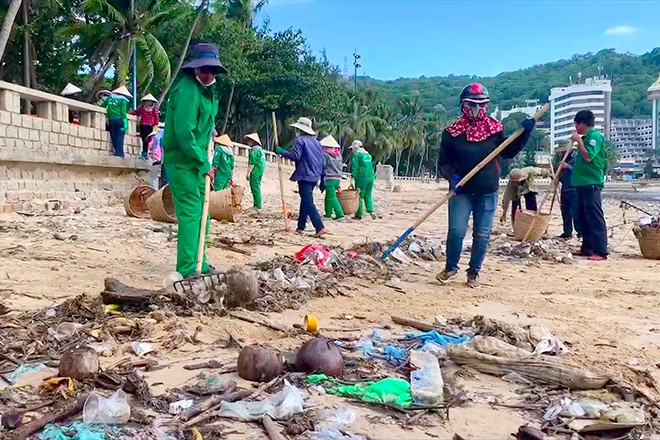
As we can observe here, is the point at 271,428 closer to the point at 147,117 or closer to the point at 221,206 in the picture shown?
the point at 221,206

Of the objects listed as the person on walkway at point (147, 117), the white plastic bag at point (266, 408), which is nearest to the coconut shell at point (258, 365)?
the white plastic bag at point (266, 408)

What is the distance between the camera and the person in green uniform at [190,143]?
4867 millimetres

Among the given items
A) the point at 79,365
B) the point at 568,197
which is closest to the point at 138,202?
the point at 568,197

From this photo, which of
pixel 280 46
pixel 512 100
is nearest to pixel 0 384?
pixel 280 46

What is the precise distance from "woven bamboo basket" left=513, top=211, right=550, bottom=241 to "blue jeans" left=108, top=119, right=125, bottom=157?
26.8ft

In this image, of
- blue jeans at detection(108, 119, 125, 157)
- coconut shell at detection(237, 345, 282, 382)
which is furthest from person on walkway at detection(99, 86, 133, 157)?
coconut shell at detection(237, 345, 282, 382)

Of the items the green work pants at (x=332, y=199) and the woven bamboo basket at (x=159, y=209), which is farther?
the green work pants at (x=332, y=199)

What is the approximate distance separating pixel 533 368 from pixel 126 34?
75.7ft

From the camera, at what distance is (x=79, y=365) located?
294 cm

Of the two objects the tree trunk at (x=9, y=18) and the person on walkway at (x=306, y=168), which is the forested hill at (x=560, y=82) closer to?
the tree trunk at (x=9, y=18)

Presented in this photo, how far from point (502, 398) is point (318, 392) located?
85cm

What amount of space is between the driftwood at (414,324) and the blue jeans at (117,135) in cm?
1024

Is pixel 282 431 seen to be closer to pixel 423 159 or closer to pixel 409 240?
pixel 409 240

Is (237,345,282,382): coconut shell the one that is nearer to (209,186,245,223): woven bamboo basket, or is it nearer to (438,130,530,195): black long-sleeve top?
(438,130,530,195): black long-sleeve top
